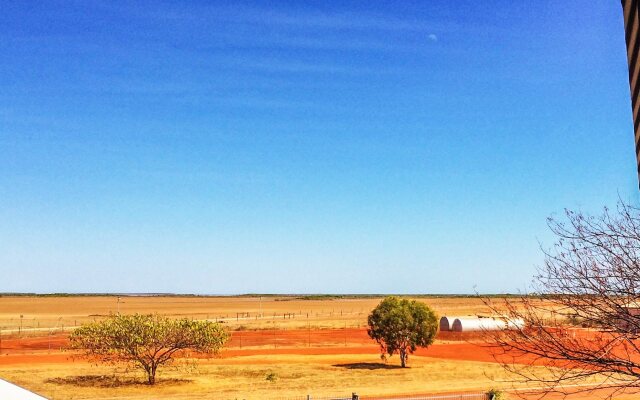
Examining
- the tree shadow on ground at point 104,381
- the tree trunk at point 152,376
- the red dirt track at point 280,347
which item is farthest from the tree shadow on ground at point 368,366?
the tree trunk at point 152,376

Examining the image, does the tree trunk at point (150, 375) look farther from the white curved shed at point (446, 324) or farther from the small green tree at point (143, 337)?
the white curved shed at point (446, 324)

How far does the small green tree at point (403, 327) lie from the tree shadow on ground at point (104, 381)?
1664 cm

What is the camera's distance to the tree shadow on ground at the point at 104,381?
39.6 m

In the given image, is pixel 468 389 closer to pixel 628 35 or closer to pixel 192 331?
pixel 192 331

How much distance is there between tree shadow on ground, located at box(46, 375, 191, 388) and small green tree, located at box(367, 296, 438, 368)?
16642mm

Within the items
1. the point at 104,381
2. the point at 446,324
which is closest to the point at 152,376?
the point at 104,381

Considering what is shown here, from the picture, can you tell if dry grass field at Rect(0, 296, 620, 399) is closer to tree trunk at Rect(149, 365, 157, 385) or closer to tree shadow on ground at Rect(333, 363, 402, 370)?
tree shadow on ground at Rect(333, 363, 402, 370)

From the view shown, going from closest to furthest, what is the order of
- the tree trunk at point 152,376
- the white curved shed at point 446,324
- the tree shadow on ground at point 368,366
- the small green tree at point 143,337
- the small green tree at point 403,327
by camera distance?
the small green tree at point 143,337
the tree trunk at point 152,376
the tree shadow on ground at point 368,366
the small green tree at point 403,327
the white curved shed at point 446,324

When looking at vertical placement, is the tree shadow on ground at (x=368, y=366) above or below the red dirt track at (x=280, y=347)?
below

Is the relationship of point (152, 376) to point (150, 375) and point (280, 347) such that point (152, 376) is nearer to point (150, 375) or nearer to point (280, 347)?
point (150, 375)

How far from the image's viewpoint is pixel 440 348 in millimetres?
64250

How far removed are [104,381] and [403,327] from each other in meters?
22.7

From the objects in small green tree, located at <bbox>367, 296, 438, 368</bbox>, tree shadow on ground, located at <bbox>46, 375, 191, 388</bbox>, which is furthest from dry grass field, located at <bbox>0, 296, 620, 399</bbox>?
small green tree, located at <bbox>367, 296, 438, 368</bbox>

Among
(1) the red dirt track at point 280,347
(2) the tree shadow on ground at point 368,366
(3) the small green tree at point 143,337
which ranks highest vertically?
(3) the small green tree at point 143,337
